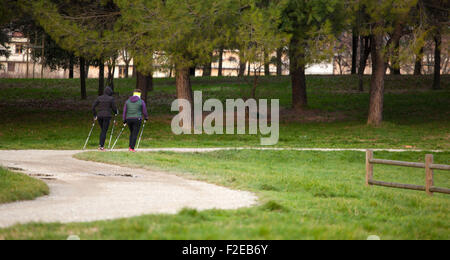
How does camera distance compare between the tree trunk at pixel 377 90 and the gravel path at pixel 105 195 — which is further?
the tree trunk at pixel 377 90

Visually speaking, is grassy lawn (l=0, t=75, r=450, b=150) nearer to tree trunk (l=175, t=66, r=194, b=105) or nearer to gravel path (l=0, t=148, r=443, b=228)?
tree trunk (l=175, t=66, r=194, b=105)

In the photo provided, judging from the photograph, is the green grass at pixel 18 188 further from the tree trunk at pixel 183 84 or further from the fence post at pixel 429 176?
the tree trunk at pixel 183 84

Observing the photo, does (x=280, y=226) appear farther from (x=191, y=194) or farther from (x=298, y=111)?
(x=298, y=111)

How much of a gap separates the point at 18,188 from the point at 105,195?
54.0 inches

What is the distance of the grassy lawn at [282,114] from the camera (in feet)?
86.4

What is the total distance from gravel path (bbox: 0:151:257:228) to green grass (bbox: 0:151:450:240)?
1.96 feet

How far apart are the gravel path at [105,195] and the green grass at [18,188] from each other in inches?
8.4

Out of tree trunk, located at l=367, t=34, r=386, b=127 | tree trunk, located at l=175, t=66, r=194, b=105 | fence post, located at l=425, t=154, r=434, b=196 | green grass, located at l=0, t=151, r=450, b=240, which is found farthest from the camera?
tree trunk, located at l=367, t=34, r=386, b=127

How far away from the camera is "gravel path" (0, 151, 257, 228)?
31.3 ft

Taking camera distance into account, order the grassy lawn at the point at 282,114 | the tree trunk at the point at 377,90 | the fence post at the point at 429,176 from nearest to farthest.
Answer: the fence post at the point at 429,176 → the grassy lawn at the point at 282,114 → the tree trunk at the point at 377,90

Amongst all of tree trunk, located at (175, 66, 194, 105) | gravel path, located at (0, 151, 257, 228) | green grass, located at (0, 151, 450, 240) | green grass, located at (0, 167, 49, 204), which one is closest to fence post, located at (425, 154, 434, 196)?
green grass, located at (0, 151, 450, 240)

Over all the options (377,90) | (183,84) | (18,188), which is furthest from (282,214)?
(377,90)

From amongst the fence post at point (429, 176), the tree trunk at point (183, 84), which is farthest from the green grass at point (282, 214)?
the tree trunk at point (183, 84)

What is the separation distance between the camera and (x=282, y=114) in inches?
1449
